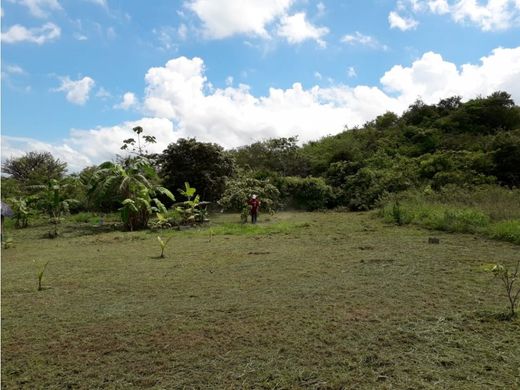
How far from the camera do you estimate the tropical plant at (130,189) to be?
38.5 feet

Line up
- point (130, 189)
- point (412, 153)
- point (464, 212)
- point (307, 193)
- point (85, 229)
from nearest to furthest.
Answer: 1. point (464, 212)
2. point (85, 229)
3. point (130, 189)
4. point (307, 193)
5. point (412, 153)

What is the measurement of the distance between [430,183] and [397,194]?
64.1 inches

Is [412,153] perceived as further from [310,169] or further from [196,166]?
[196,166]

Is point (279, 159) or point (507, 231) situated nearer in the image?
point (507, 231)

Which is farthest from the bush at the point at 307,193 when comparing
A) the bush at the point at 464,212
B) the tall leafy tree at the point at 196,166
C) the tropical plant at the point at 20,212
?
the tropical plant at the point at 20,212

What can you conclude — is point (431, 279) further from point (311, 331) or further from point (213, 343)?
point (213, 343)

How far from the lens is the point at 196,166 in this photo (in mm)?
16328

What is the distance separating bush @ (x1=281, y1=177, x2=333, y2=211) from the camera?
17.8 meters

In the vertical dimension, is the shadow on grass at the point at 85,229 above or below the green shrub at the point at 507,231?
above

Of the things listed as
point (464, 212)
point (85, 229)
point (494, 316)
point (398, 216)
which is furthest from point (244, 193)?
point (494, 316)

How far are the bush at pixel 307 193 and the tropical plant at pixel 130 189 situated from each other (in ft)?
22.8

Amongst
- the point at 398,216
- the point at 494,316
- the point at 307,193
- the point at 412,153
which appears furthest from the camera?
the point at 412,153

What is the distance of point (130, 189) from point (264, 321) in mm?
9346

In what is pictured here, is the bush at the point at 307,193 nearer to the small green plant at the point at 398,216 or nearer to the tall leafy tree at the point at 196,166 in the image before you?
the tall leafy tree at the point at 196,166
